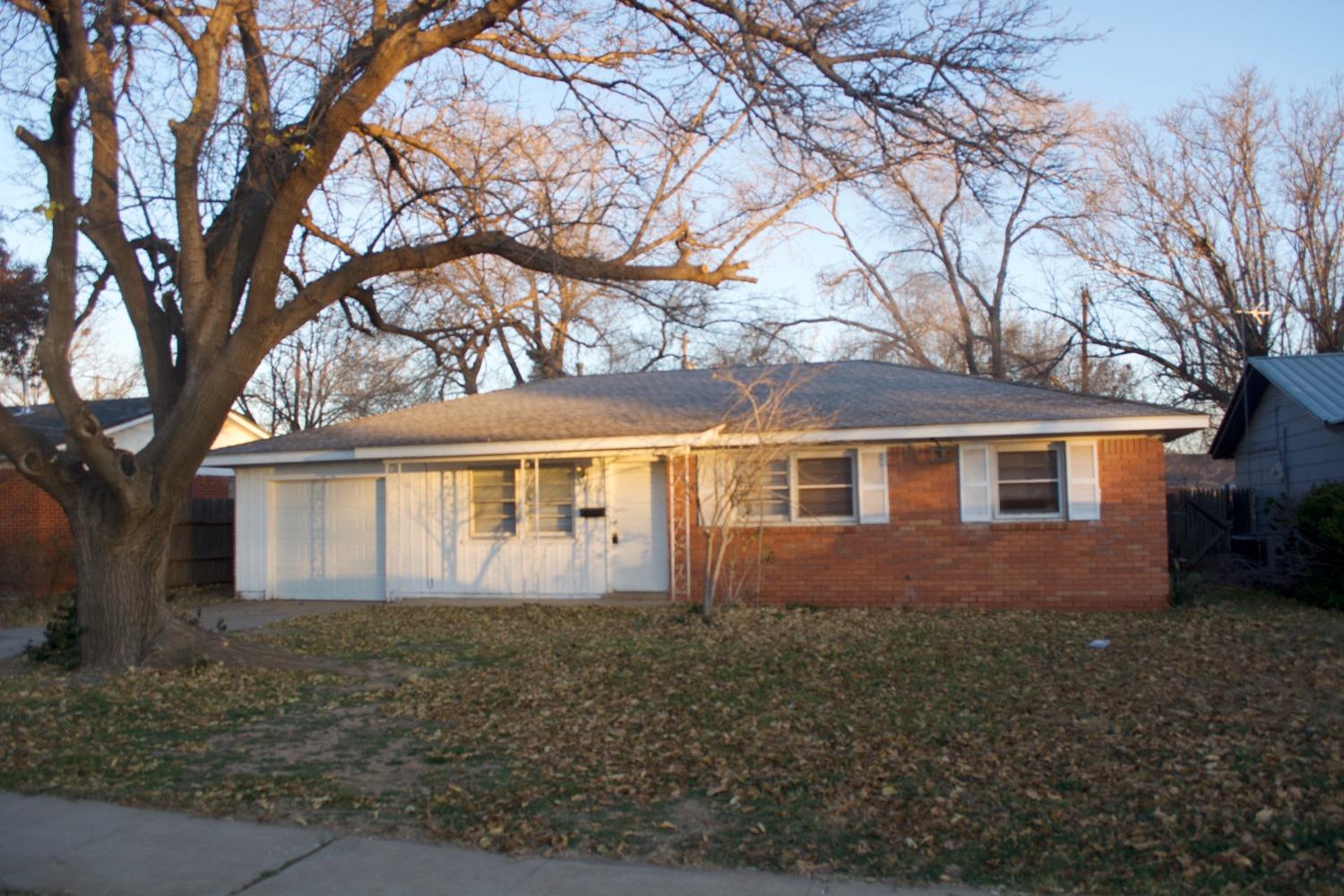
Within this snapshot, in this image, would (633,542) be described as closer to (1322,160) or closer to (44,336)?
(44,336)

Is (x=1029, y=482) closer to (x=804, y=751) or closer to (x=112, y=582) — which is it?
(x=804, y=751)

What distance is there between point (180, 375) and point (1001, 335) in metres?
30.4

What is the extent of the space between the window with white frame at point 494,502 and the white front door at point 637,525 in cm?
159

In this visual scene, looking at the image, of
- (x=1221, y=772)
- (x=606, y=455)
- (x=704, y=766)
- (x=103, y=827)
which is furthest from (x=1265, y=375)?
(x=103, y=827)

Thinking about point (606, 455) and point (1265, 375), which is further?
point (1265, 375)

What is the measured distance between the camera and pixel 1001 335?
3694 cm

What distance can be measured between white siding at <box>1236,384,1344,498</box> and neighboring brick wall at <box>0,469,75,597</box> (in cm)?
2022

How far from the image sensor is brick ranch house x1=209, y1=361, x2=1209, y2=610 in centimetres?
1541

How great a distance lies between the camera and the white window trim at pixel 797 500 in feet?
53.1

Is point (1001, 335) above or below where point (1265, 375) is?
above

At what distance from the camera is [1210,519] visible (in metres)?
20.6

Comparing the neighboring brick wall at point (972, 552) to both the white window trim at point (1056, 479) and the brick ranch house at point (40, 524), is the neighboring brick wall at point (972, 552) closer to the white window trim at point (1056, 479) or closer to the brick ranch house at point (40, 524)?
the white window trim at point (1056, 479)

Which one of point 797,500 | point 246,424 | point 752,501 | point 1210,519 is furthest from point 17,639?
point 1210,519

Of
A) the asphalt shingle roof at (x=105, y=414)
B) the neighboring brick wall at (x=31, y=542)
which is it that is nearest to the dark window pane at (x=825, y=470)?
the neighboring brick wall at (x=31, y=542)
